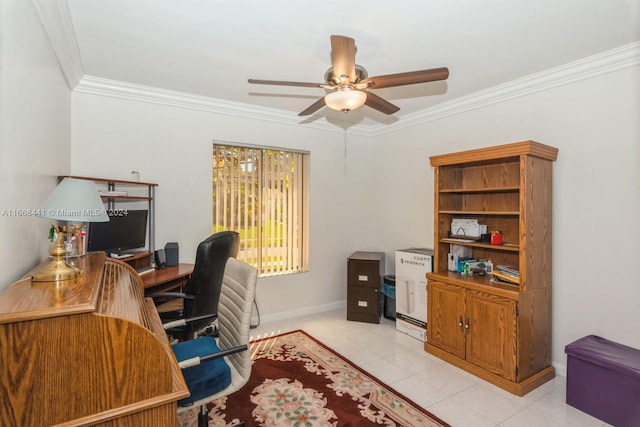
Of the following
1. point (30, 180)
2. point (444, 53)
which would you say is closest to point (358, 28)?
point (444, 53)

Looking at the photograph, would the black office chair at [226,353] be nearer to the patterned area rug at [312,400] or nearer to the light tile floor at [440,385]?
the patterned area rug at [312,400]

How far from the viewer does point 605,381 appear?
2.09m

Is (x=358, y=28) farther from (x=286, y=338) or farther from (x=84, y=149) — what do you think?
(x=286, y=338)

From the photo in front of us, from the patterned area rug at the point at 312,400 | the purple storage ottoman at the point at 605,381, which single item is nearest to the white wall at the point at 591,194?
the purple storage ottoman at the point at 605,381

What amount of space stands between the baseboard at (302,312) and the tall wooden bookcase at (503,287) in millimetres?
1543

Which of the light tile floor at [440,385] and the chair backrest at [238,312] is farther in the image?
the light tile floor at [440,385]

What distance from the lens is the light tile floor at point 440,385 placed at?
2.12 m

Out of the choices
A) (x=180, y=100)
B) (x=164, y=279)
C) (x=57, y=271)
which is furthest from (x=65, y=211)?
(x=180, y=100)

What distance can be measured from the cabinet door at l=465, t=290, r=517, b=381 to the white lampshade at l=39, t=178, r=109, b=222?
286cm

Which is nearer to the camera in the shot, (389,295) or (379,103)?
(379,103)

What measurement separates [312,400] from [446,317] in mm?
1476

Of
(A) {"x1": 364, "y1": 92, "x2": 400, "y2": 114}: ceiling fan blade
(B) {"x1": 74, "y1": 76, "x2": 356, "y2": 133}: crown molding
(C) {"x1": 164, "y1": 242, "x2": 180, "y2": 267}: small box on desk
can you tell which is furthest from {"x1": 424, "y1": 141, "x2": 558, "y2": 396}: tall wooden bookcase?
(C) {"x1": 164, "y1": 242, "x2": 180, "y2": 267}: small box on desk

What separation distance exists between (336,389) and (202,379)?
1.26 meters

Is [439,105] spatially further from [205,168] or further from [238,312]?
[238,312]
